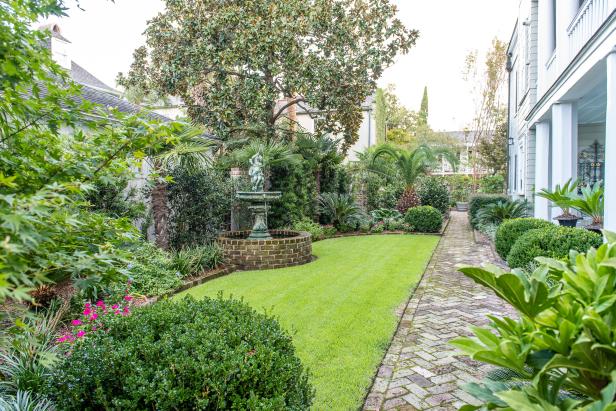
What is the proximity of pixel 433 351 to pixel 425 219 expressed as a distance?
1104cm

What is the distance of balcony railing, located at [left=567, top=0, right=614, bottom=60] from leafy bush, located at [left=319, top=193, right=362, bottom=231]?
8.49 metres

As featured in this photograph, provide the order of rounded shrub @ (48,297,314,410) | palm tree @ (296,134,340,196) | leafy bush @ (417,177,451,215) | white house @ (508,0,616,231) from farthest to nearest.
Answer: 1. leafy bush @ (417,177,451,215)
2. palm tree @ (296,134,340,196)
3. white house @ (508,0,616,231)
4. rounded shrub @ (48,297,314,410)

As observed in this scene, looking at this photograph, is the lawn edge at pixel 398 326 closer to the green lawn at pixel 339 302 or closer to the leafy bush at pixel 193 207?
the green lawn at pixel 339 302

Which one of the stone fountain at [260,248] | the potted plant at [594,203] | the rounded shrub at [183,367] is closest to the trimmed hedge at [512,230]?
the potted plant at [594,203]

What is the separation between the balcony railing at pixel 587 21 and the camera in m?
6.05

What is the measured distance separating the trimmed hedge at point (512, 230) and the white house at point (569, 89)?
57.7 inches

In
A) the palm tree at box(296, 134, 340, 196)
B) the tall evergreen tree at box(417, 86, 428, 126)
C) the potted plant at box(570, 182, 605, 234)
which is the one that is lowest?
the potted plant at box(570, 182, 605, 234)

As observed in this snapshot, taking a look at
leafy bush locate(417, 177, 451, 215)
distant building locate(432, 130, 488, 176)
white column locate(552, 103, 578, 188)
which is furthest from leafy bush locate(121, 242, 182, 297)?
distant building locate(432, 130, 488, 176)

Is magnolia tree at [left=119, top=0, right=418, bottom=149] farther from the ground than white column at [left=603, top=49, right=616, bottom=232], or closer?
farther from the ground

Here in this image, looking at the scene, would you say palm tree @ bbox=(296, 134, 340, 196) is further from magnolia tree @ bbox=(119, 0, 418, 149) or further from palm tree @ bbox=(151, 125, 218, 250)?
palm tree @ bbox=(151, 125, 218, 250)

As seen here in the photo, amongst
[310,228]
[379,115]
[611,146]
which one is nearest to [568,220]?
[611,146]

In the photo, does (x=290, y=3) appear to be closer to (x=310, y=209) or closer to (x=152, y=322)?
(x=310, y=209)

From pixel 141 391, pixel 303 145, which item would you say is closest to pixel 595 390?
pixel 141 391

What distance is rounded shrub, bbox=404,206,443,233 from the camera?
1507 centimetres
